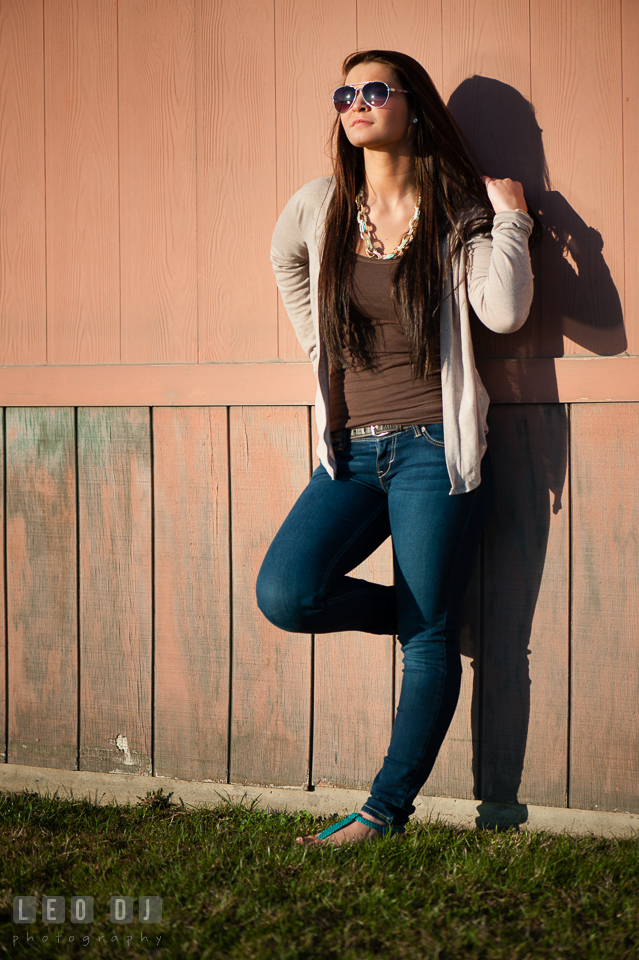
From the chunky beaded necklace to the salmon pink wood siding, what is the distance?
0.30m

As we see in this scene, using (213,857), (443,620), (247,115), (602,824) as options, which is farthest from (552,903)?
(247,115)

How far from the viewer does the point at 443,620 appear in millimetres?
1876

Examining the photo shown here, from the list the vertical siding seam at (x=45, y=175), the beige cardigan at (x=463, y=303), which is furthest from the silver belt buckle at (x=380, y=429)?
the vertical siding seam at (x=45, y=175)

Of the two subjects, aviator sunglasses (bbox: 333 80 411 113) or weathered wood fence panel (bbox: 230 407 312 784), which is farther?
weathered wood fence panel (bbox: 230 407 312 784)

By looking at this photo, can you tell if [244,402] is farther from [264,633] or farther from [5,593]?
[5,593]

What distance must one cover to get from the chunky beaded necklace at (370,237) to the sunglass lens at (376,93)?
0.24m

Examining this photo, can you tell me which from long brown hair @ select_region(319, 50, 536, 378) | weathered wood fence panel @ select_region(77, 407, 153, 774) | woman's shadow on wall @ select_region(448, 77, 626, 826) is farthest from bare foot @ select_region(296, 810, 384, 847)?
long brown hair @ select_region(319, 50, 536, 378)

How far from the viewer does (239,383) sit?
7.34 ft

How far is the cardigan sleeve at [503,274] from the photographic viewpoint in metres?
1.77

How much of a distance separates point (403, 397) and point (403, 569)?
0.44m

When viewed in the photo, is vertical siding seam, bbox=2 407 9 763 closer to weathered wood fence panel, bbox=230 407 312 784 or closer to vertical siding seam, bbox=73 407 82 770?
vertical siding seam, bbox=73 407 82 770

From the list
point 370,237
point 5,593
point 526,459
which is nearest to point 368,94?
point 370,237

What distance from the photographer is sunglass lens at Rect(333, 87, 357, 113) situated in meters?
1.89

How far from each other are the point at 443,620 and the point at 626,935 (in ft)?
2.46
